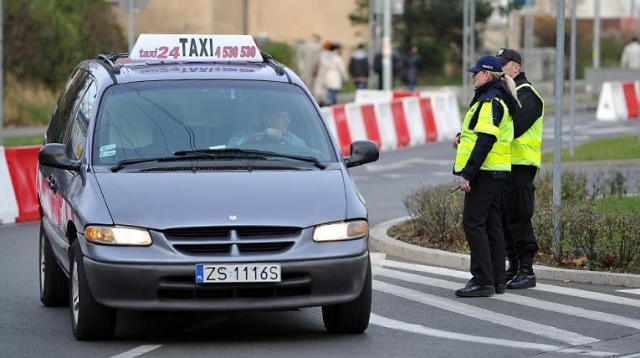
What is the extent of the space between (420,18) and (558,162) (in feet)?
133

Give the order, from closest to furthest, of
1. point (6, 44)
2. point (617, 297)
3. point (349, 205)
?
point (349, 205) < point (617, 297) < point (6, 44)

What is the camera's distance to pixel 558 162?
12992 mm

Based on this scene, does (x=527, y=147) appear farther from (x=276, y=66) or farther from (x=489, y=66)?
(x=276, y=66)

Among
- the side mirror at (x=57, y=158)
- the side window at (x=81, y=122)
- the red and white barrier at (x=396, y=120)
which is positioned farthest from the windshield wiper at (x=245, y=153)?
the red and white barrier at (x=396, y=120)

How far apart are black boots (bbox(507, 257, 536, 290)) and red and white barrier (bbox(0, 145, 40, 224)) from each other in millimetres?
7169

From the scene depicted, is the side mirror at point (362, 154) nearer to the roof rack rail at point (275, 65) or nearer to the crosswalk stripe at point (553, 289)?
the roof rack rail at point (275, 65)

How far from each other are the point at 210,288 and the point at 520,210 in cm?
356

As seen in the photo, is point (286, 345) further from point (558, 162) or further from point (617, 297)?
point (558, 162)

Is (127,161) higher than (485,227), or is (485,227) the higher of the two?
(127,161)

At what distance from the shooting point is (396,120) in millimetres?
28641

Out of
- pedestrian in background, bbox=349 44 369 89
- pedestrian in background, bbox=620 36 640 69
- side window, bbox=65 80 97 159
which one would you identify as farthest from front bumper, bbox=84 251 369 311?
pedestrian in background, bbox=620 36 640 69

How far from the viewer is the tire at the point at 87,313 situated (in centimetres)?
904

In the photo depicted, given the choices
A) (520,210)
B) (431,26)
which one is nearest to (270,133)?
(520,210)

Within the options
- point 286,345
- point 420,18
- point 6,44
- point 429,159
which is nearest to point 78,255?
point 286,345
